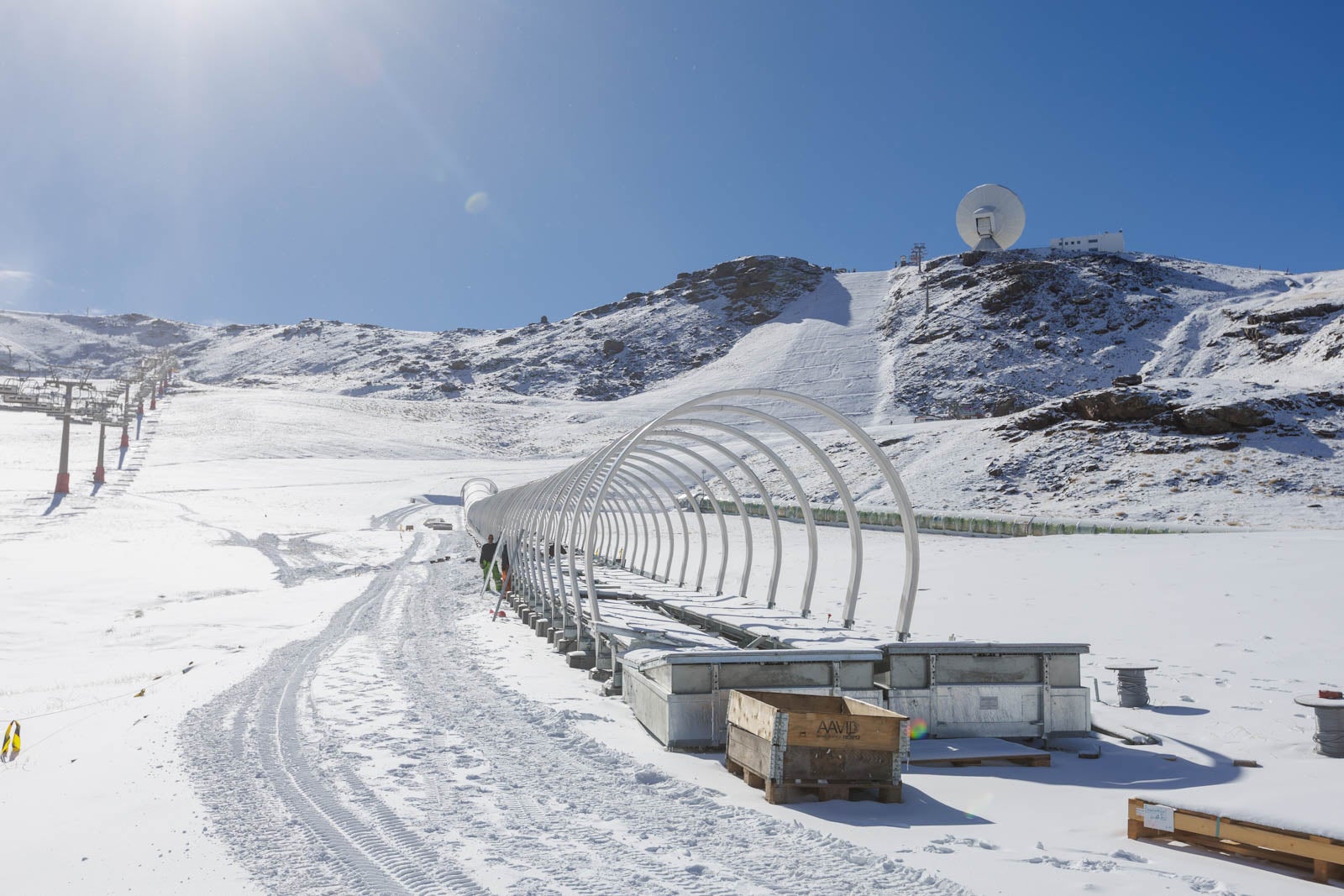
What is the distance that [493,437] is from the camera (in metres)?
75.9

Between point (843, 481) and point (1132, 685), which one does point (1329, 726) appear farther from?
point (843, 481)

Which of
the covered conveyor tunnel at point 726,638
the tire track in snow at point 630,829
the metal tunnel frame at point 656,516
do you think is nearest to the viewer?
the tire track in snow at point 630,829

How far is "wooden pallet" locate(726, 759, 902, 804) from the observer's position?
18.4ft

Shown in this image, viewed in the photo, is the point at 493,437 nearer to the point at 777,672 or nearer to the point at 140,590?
the point at 140,590

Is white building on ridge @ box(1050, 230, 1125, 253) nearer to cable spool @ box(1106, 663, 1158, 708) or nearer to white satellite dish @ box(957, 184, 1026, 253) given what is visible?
white satellite dish @ box(957, 184, 1026, 253)

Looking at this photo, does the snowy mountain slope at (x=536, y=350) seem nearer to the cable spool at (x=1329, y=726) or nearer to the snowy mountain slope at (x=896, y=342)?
the snowy mountain slope at (x=896, y=342)

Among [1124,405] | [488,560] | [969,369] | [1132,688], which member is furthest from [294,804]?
[969,369]

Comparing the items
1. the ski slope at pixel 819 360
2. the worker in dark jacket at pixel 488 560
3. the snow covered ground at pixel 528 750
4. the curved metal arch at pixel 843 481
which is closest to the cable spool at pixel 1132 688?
the snow covered ground at pixel 528 750

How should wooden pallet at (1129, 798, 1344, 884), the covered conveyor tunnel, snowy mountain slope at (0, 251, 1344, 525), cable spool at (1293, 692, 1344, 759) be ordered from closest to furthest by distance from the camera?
wooden pallet at (1129, 798, 1344, 884) → cable spool at (1293, 692, 1344, 759) → the covered conveyor tunnel → snowy mountain slope at (0, 251, 1344, 525)

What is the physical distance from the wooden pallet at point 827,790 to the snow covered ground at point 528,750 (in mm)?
92

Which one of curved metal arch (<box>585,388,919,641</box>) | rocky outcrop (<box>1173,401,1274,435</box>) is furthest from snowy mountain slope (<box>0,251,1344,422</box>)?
curved metal arch (<box>585,388,919,641</box>)

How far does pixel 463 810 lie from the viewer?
538cm

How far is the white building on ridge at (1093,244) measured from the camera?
108250 millimetres

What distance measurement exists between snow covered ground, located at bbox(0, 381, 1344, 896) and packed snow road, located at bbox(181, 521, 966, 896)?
3cm
